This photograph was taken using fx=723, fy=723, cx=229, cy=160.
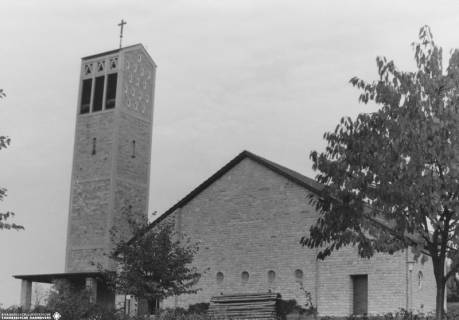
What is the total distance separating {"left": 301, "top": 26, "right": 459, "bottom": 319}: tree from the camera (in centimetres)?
1486

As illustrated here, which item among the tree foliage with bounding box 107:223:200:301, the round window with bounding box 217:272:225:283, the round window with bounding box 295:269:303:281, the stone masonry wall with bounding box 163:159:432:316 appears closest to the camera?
the tree foliage with bounding box 107:223:200:301

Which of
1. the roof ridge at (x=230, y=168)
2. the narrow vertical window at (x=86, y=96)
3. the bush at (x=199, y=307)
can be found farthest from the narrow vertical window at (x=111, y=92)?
the bush at (x=199, y=307)

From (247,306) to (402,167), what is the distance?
65.3ft

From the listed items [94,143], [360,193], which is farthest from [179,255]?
[94,143]

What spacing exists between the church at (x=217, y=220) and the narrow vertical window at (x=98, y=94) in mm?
81

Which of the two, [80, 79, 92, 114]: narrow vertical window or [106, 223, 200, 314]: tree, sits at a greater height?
[80, 79, 92, 114]: narrow vertical window

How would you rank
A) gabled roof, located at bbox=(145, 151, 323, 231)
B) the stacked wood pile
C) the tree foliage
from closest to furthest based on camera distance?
the tree foliage → the stacked wood pile → gabled roof, located at bbox=(145, 151, 323, 231)

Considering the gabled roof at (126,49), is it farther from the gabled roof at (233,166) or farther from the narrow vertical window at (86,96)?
the gabled roof at (233,166)

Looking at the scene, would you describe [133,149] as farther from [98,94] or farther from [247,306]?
[247,306]

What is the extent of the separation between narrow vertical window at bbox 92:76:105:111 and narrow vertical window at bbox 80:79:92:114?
639mm

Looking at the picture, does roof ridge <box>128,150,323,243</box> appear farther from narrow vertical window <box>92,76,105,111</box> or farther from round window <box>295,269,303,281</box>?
narrow vertical window <box>92,76,105,111</box>

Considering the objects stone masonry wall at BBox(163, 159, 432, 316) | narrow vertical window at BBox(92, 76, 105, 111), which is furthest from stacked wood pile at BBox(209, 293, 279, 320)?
narrow vertical window at BBox(92, 76, 105, 111)

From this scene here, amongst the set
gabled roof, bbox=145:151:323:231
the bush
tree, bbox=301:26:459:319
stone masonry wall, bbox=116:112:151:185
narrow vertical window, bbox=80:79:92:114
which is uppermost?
narrow vertical window, bbox=80:79:92:114

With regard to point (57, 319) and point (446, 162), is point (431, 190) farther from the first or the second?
point (57, 319)
